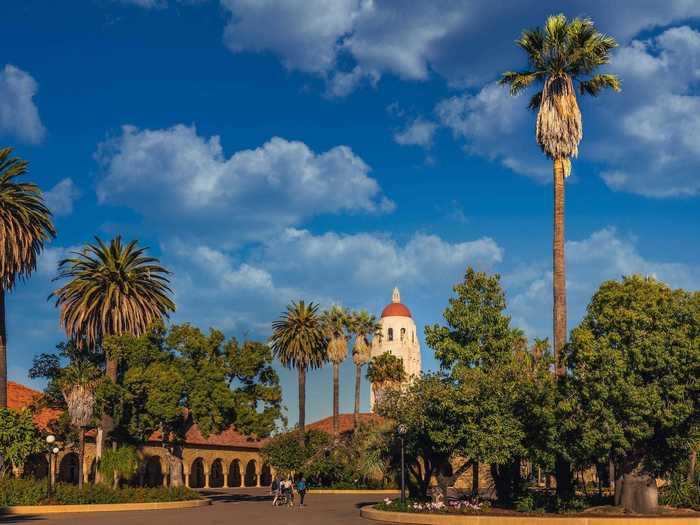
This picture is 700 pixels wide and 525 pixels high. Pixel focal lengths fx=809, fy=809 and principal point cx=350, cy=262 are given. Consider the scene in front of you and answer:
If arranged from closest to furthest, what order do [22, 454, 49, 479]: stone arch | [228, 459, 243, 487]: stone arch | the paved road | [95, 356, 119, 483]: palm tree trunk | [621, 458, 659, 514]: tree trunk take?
[621, 458, 659, 514]: tree trunk < the paved road < [95, 356, 119, 483]: palm tree trunk < [22, 454, 49, 479]: stone arch < [228, 459, 243, 487]: stone arch

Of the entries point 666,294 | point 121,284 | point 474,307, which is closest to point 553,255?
point 474,307

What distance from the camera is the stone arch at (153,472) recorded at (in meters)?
65.8

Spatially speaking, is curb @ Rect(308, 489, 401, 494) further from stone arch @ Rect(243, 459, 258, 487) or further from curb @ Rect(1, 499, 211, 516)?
stone arch @ Rect(243, 459, 258, 487)

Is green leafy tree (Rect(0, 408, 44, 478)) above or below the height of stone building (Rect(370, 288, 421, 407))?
below

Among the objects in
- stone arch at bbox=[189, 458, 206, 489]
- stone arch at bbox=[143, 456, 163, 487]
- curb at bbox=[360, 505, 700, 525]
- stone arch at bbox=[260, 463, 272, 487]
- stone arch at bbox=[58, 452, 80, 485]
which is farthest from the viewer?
stone arch at bbox=[260, 463, 272, 487]

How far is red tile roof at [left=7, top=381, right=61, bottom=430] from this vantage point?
5653cm

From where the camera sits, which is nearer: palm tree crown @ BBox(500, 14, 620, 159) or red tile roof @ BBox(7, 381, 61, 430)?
palm tree crown @ BBox(500, 14, 620, 159)

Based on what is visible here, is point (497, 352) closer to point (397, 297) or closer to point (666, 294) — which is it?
point (666, 294)

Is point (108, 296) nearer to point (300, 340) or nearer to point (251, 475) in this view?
point (300, 340)

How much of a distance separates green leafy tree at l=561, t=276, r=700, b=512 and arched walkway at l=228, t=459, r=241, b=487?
2307 inches

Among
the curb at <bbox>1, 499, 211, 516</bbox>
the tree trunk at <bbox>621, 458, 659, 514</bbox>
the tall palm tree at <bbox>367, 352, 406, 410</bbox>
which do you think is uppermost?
the tall palm tree at <bbox>367, 352, 406, 410</bbox>

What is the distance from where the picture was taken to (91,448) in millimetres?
57250

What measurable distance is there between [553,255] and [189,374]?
20.9 metres

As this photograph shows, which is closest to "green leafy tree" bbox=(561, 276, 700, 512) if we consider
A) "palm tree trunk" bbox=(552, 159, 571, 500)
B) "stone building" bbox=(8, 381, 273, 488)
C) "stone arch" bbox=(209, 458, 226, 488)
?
"palm tree trunk" bbox=(552, 159, 571, 500)
